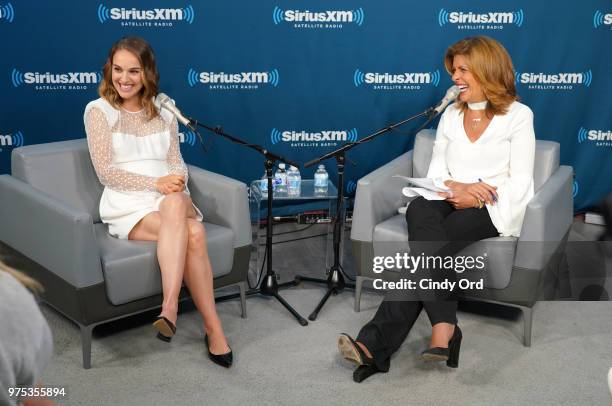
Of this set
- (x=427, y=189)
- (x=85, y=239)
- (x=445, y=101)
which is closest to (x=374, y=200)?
(x=427, y=189)

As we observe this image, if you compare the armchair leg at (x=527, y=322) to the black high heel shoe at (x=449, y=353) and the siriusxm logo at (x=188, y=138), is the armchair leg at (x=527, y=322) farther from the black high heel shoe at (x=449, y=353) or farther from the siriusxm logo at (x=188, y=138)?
the siriusxm logo at (x=188, y=138)

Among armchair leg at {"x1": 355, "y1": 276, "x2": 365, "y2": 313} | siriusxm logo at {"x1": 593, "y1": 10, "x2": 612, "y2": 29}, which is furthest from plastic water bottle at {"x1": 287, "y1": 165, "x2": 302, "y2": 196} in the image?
siriusxm logo at {"x1": 593, "y1": 10, "x2": 612, "y2": 29}

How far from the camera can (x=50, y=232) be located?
119 inches

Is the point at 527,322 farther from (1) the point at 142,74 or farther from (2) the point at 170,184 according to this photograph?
(1) the point at 142,74

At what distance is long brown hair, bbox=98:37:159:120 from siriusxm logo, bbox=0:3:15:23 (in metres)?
1.12

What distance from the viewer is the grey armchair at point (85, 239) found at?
2951mm

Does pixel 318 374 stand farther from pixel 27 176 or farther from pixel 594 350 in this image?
pixel 27 176

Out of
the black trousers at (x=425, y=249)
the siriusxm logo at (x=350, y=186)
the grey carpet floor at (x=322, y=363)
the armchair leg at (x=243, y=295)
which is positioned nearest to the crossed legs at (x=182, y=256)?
the grey carpet floor at (x=322, y=363)

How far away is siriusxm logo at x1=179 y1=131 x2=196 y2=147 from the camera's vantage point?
14.9 ft

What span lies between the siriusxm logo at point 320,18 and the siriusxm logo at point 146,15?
50 centimetres

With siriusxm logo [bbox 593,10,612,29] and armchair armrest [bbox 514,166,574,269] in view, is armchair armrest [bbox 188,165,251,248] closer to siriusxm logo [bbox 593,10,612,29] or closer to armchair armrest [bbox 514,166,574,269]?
armchair armrest [bbox 514,166,574,269]

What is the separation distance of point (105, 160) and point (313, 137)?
167cm

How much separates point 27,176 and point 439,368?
188 cm

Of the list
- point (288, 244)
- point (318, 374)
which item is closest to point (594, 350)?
point (318, 374)
